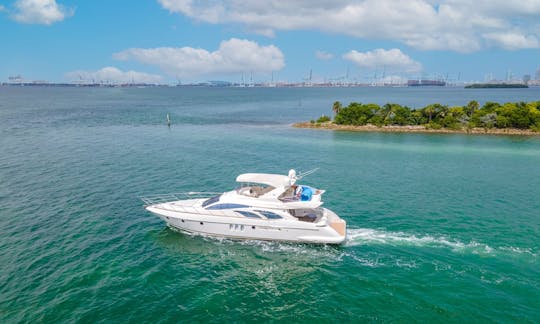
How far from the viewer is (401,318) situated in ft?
62.0

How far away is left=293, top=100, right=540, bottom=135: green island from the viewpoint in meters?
78.3

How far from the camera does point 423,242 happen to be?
2670 cm

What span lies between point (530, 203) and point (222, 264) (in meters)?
31.2

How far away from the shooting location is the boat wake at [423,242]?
2525 cm

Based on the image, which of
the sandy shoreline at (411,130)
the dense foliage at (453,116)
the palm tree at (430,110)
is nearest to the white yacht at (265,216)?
the sandy shoreline at (411,130)

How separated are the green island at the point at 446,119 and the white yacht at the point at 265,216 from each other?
6081cm

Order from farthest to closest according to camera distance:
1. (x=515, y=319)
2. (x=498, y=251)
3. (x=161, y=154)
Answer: (x=161, y=154)
(x=498, y=251)
(x=515, y=319)

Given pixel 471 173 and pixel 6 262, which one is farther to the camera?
pixel 471 173

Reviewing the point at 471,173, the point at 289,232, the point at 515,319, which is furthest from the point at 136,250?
the point at 471,173

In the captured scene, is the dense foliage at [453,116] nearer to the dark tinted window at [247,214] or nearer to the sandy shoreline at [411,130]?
the sandy shoreline at [411,130]

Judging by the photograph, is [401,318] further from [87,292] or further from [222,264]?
[87,292]

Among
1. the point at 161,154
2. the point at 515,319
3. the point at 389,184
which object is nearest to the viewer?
the point at 515,319

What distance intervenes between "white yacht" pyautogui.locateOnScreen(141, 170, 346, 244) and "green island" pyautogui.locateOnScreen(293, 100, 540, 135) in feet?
199

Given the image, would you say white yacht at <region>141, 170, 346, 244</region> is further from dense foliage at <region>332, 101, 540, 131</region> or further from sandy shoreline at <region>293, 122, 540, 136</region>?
dense foliage at <region>332, 101, 540, 131</region>
